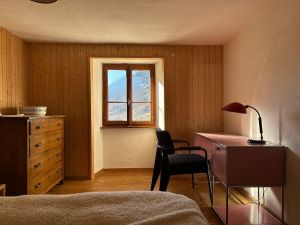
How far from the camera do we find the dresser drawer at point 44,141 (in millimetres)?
2756

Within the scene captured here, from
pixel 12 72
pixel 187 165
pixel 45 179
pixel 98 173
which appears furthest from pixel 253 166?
pixel 12 72

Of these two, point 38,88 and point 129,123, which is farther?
point 129,123

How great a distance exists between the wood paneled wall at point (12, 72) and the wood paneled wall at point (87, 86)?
19cm

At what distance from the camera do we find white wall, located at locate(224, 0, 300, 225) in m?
2.21

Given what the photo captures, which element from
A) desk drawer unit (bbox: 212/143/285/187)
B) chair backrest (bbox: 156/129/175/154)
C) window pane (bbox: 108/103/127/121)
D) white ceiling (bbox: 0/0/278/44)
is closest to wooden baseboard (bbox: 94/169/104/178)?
window pane (bbox: 108/103/127/121)

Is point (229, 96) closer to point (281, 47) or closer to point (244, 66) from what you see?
point (244, 66)

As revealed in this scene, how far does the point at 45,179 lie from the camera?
313 centimetres

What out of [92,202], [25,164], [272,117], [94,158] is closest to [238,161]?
[272,117]

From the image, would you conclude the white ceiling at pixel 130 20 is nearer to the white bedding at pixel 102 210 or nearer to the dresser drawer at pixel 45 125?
the dresser drawer at pixel 45 125

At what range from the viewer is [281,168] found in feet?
7.63

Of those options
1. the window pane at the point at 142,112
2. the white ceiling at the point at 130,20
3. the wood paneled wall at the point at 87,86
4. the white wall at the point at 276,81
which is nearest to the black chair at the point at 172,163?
the white wall at the point at 276,81

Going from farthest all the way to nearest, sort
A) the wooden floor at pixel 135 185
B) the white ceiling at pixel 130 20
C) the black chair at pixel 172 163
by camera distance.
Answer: the wooden floor at pixel 135 185
the black chair at pixel 172 163
the white ceiling at pixel 130 20

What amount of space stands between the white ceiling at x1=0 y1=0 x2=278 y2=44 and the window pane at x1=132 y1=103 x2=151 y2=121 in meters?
1.30

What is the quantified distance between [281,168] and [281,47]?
1143 millimetres
